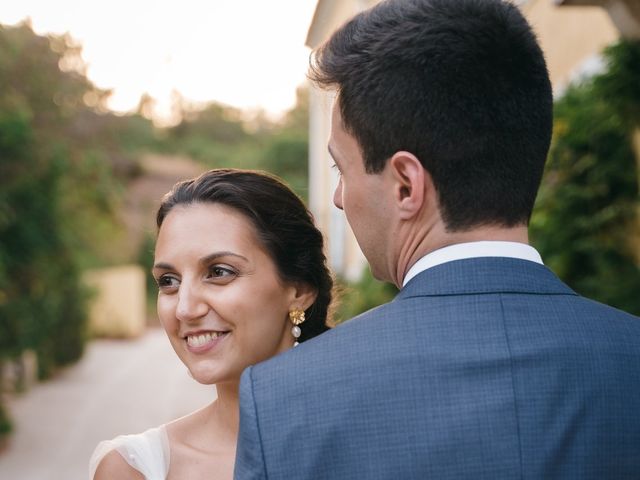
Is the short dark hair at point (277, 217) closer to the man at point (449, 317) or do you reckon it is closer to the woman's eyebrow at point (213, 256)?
the woman's eyebrow at point (213, 256)

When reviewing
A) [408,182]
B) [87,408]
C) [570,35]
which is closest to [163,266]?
[408,182]

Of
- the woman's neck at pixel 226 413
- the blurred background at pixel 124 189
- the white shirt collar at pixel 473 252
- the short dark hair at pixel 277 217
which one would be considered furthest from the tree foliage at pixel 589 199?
the white shirt collar at pixel 473 252

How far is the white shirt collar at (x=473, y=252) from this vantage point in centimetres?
163

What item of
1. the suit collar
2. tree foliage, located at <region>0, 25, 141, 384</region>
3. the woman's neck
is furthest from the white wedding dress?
tree foliage, located at <region>0, 25, 141, 384</region>

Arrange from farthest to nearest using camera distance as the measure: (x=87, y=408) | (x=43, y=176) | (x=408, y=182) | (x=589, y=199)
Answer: (x=87, y=408) → (x=43, y=176) → (x=589, y=199) → (x=408, y=182)

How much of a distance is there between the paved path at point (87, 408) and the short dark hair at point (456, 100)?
9.00 meters

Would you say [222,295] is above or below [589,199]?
below

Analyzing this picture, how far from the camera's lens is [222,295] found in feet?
7.95

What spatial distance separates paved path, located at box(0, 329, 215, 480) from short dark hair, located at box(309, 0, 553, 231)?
900 centimetres

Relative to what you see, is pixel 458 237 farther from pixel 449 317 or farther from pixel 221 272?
pixel 221 272

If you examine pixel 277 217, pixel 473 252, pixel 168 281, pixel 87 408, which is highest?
pixel 87 408

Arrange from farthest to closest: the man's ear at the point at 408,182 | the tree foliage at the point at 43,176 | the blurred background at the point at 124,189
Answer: the tree foliage at the point at 43,176 < the blurred background at the point at 124,189 < the man's ear at the point at 408,182

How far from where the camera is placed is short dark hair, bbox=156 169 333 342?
8.67 ft

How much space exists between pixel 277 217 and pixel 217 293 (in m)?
0.38
